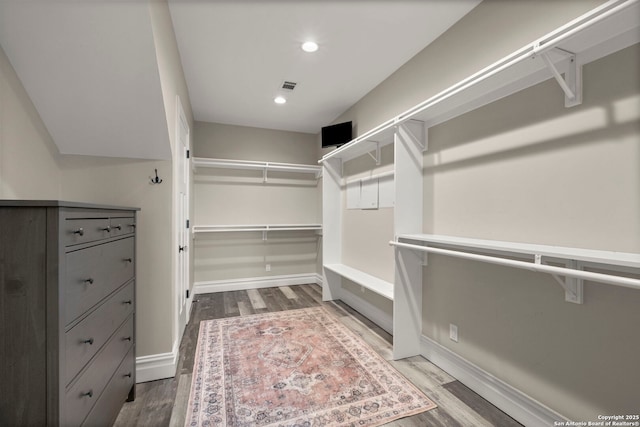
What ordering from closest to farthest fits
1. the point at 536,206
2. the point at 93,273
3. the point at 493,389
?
the point at 93,273 < the point at 536,206 < the point at 493,389

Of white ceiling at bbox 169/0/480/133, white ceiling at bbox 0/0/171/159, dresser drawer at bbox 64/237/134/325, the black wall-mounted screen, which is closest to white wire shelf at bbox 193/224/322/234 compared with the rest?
the black wall-mounted screen

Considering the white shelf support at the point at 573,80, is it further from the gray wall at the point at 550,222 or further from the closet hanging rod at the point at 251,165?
the closet hanging rod at the point at 251,165

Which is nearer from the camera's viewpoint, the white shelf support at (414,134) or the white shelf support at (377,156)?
the white shelf support at (414,134)

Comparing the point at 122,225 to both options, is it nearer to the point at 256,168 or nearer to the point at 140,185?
the point at 140,185

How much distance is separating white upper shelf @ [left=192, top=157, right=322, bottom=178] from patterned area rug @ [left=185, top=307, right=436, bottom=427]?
2.18 metres

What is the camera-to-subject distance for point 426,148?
7.62 ft

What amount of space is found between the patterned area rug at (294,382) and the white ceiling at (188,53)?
1.67 metres

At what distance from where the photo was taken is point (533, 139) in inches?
62.7

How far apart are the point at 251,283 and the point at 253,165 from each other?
5.94 ft

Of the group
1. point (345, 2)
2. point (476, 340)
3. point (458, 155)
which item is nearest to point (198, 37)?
point (345, 2)

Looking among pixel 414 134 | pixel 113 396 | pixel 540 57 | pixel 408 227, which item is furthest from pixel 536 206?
pixel 113 396

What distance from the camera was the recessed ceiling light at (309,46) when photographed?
2344mm

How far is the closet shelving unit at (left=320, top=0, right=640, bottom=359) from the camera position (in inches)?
45.8

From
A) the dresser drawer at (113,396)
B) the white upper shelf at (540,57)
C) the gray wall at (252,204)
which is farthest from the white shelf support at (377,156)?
the dresser drawer at (113,396)
